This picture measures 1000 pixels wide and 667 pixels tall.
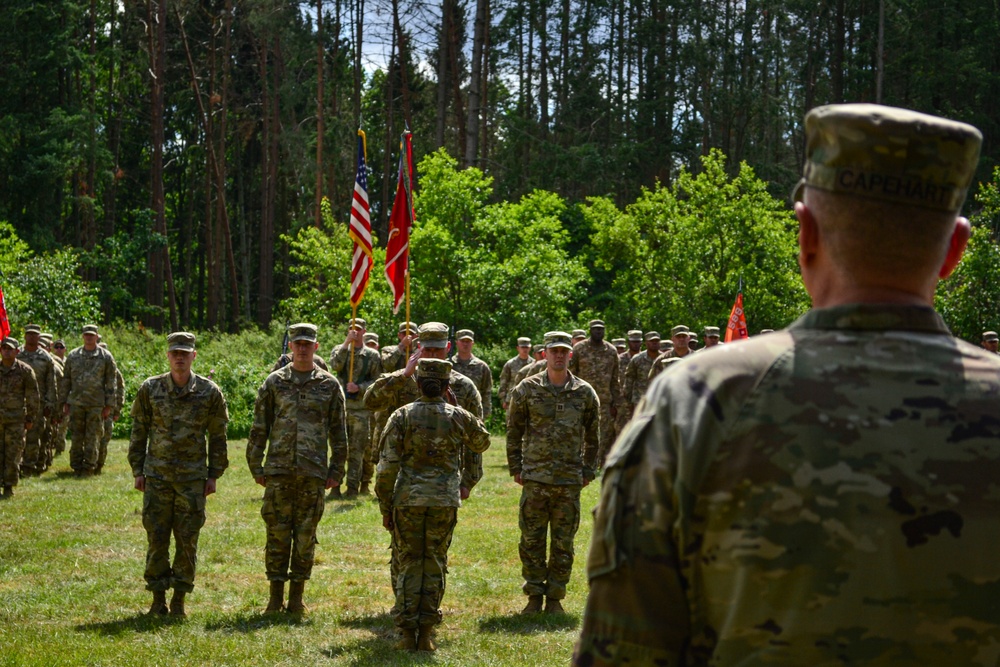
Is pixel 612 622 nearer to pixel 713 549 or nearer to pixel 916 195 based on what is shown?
pixel 713 549

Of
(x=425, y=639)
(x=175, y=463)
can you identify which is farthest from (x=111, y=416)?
(x=425, y=639)

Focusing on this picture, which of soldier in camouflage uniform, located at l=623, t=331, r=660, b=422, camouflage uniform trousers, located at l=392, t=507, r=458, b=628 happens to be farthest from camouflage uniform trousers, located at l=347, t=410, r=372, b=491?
camouflage uniform trousers, located at l=392, t=507, r=458, b=628

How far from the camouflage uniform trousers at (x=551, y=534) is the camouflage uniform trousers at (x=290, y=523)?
76.0 inches

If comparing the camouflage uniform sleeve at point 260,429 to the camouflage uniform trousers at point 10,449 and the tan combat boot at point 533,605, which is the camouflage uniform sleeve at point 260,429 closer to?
the tan combat boot at point 533,605

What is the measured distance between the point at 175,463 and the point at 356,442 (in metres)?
6.58

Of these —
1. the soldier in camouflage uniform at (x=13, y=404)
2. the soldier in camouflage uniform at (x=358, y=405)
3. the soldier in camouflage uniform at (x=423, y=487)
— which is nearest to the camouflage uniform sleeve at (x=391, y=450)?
the soldier in camouflage uniform at (x=423, y=487)

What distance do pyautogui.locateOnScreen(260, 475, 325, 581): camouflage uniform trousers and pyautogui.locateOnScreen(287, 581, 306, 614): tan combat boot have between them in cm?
6

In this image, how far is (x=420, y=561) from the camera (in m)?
8.77

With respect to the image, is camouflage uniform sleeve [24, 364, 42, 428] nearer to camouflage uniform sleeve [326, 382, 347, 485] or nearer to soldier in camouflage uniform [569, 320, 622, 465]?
camouflage uniform sleeve [326, 382, 347, 485]

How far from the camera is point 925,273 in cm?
216

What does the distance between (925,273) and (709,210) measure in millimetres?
30404

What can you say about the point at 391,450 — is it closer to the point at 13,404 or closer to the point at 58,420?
the point at 13,404

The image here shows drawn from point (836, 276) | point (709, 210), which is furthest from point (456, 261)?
point (836, 276)

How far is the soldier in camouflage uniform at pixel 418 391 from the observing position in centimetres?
936
